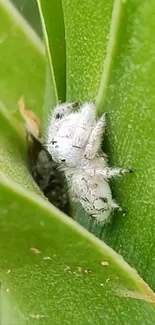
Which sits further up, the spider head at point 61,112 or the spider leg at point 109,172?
the spider head at point 61,112

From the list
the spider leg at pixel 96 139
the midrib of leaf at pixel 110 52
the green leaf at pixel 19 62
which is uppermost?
the green leaf at pixel 19 62

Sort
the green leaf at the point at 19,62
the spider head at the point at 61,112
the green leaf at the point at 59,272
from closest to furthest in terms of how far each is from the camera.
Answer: the green leaf at the point at 59,272, the spider head at the point at 61,112, the green leaf at the point at 19,62

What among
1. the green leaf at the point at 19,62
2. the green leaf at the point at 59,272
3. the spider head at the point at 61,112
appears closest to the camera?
the green leaf at the point at 59,272

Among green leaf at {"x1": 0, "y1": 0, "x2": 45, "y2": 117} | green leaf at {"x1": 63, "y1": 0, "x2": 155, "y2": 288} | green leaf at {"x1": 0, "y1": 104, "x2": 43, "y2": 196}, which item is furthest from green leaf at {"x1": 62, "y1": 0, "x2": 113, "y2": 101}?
green leaf at {"x1": 0, "y1": 0, "x2": 45, "y2": 117}

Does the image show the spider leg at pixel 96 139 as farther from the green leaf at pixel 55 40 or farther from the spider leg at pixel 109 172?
the green leaf at pixel 55 40

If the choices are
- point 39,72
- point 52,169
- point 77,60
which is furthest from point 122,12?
point 39,72

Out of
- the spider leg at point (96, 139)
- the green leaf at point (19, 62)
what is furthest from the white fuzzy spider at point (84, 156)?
the green leaf at point (19, 62)

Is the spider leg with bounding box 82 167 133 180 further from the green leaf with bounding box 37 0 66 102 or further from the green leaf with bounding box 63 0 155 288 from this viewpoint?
the green leaf with bounding box 37 0 66 102

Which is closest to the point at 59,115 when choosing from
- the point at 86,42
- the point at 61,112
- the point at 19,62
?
the point at 61,112

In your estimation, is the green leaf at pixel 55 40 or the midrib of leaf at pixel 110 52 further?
the green leaf at pixel 55 40
